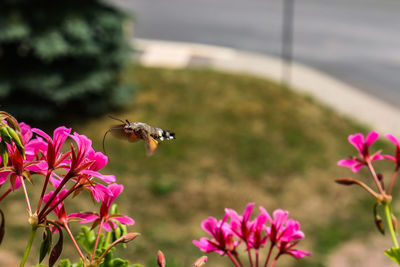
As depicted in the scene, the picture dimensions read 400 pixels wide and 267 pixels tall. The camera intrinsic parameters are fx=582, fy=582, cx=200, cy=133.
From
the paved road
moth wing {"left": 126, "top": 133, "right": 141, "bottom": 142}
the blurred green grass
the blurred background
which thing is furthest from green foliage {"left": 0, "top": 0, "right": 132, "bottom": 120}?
moth wing {"left": 126, "top": 133, "right": 141, "bottom": 142}

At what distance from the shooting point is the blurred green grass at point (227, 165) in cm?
520

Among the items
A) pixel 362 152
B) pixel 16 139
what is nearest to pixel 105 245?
pixel 16 139

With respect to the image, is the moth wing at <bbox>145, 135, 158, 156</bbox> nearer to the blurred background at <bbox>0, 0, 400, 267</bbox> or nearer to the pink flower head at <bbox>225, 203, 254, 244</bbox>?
the pink flower head at <bbox>225, 203, 254, 244</bbox>

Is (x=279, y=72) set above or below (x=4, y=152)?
above

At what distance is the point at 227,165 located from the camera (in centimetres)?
618

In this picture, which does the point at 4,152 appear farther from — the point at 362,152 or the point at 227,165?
the point at 227,165

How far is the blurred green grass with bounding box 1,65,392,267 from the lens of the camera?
205 inches

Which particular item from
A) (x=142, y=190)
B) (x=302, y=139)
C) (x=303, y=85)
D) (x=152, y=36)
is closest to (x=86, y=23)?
(x=142, y=190)

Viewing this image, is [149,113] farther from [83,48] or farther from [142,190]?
[142,190]

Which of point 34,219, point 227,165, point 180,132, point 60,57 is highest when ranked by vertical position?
point 60,57

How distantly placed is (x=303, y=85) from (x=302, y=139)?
9.45ft

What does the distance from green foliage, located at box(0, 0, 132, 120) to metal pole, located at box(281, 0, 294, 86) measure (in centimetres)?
290

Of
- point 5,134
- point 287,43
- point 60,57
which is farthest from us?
point 287,43

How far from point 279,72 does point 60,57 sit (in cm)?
471
